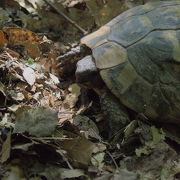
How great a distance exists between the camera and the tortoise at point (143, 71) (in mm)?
3605

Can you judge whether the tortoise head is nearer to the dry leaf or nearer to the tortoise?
the tortoise

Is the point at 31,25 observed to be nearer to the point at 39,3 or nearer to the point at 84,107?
the point at 39,3

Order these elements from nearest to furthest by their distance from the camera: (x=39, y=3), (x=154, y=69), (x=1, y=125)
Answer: (x=1, y=125) < (x=154, y=69) < (x=39, y=3)

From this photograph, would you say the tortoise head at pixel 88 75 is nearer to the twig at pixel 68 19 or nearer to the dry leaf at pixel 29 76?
the dry leaf at pixel 29 76

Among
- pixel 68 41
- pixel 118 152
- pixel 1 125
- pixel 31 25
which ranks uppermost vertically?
pixel 31 25

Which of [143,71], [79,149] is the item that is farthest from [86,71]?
[79,149]

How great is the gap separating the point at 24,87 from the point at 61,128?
794 mm

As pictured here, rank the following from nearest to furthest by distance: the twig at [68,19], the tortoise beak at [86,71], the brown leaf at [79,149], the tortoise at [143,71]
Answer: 1. the brown leaf at [79,149]
2. the tortoise at [143,71]
3. the tortoise beak at [86,71]
4. the twig at [68,19]

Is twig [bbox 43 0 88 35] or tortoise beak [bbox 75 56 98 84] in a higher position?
twig [bbox 43 0 88 35]

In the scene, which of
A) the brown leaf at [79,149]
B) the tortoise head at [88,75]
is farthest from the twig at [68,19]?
the brown leaf at [79,149]

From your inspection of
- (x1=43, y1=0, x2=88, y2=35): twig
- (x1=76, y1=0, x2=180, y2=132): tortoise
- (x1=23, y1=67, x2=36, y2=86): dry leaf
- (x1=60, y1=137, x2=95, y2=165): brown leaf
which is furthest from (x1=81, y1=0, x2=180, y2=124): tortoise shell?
(x1=43, y1=0, x2=88, y2=35): twig

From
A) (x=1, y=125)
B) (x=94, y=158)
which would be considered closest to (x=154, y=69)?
(x=94, y=158)

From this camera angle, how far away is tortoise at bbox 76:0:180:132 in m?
3.61

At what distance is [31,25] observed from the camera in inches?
199
